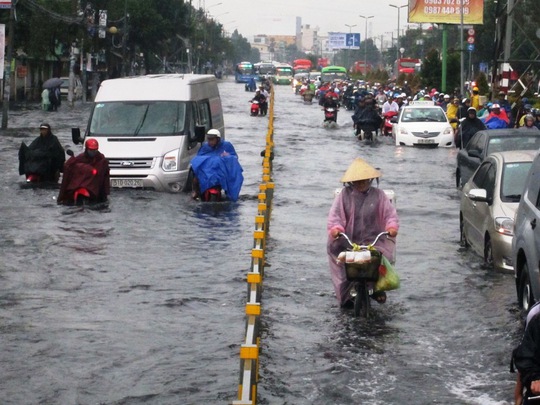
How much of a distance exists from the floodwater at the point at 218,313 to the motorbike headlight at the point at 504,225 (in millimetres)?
525

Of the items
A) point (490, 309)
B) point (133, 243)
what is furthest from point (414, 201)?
point (490, 309)

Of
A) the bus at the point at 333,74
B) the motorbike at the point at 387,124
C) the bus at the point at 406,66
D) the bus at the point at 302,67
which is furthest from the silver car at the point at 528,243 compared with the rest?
the bus at the point at 302,67

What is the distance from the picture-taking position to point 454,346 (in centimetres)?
1096

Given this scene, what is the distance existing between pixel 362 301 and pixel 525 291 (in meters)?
1.44

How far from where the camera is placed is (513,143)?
76.6 feet

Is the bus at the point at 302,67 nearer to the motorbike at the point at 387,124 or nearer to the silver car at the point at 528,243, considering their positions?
the motorbike at the point at 387,124

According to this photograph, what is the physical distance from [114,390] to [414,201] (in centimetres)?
1499

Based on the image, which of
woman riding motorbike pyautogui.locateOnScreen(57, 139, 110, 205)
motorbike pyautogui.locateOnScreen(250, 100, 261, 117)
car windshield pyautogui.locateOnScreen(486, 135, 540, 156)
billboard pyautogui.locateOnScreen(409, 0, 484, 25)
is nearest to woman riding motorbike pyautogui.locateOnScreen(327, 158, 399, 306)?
woman riding motorbike pyautogui.locateOnScreen(57, 139, 110, 205)

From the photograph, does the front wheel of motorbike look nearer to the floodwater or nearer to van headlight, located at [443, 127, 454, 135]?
the floodwater

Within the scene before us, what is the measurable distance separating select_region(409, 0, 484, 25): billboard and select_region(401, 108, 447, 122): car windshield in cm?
3453

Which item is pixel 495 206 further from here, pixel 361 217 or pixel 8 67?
pixel 8 67

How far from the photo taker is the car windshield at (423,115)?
1571 inches

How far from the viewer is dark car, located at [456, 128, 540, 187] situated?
75.8ft

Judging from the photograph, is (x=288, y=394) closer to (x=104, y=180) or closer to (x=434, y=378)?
(x=434, y=378)
